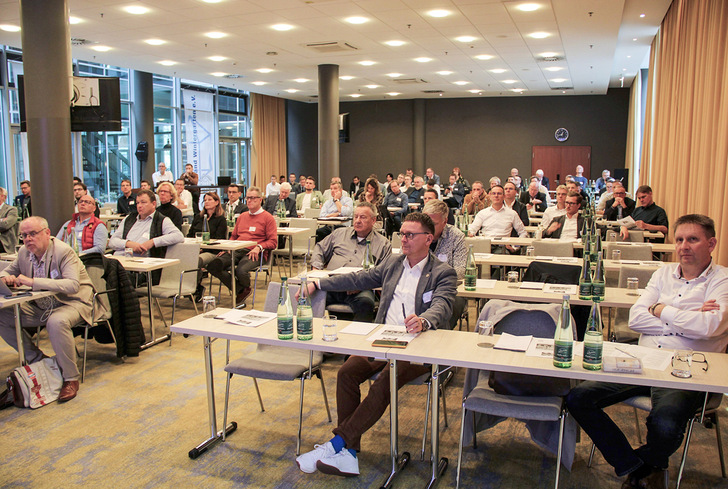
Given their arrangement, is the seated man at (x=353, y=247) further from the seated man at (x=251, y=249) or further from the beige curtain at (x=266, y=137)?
the beige curtain at (x=266, y=137)

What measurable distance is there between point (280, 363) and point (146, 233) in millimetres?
3542

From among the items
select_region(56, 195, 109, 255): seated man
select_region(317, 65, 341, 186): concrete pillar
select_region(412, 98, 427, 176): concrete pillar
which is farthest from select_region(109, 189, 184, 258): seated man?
select_region(412, 98, 427, 176): concrete pillar

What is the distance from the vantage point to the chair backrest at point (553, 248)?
5980 millimetres

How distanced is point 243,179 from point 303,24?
11.6 metres

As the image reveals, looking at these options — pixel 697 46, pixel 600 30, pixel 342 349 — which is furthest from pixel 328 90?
pixel 342 349

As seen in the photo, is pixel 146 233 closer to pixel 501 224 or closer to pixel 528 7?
pixel 501 224

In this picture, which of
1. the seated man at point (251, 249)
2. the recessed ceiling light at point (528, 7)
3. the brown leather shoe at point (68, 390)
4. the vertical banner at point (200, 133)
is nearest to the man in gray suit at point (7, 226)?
the seated man at point (251, 249)

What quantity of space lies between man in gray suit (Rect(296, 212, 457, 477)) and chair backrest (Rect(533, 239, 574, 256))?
2.69 metres

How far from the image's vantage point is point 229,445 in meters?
3.57

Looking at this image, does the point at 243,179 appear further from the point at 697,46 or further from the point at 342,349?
the point at 342,349

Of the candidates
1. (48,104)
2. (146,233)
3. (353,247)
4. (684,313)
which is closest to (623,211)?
(353,247)

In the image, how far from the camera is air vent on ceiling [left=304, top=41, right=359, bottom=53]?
38.2 feet

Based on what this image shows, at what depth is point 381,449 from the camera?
3.49 m

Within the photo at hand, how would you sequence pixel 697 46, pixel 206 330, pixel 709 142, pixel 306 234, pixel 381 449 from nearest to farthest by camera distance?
pixel 206 330 → pixel 381 449 → pixel 709 142 → pixel 697 46 → pixel 306 234
